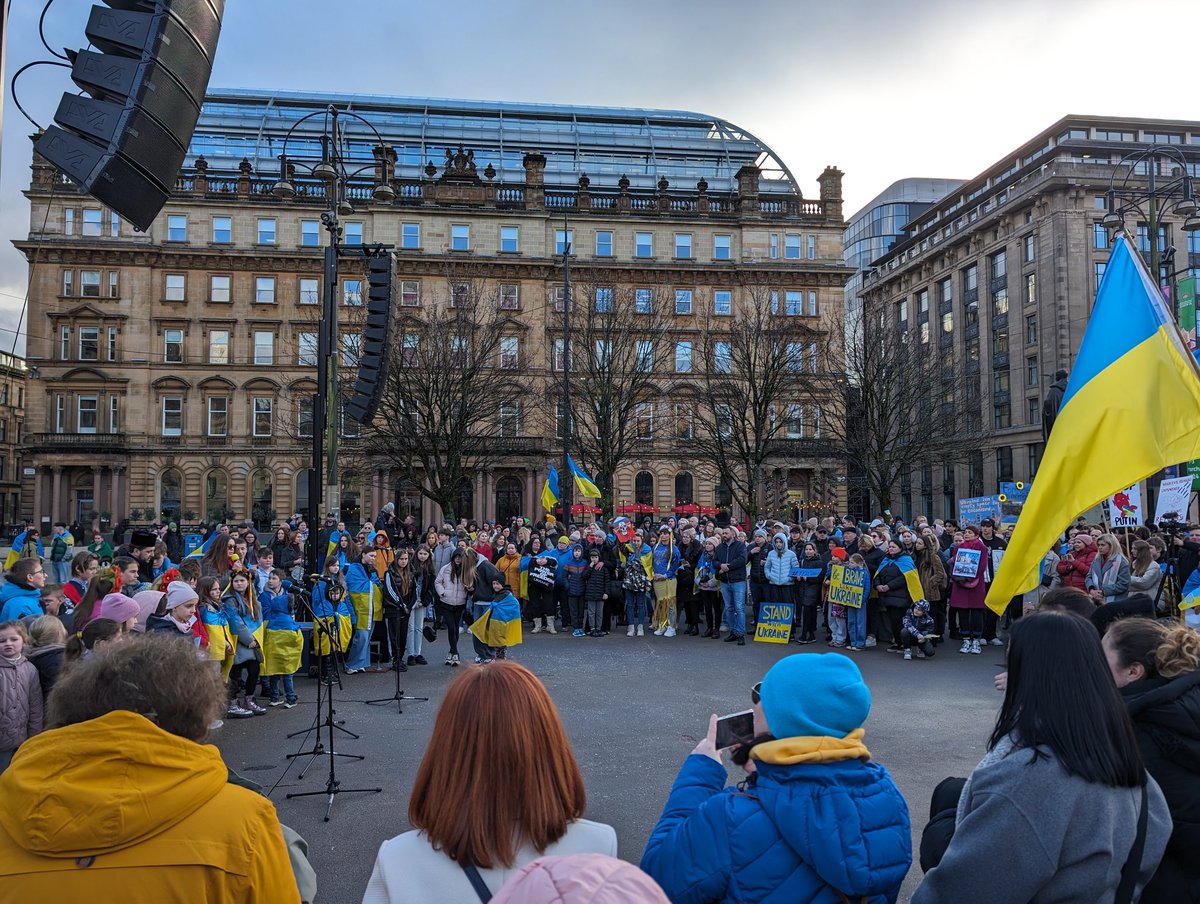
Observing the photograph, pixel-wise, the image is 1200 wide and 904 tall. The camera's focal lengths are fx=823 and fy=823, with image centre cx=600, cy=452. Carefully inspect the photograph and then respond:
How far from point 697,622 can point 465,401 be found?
17712 millimetres

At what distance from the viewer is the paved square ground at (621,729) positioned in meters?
6.20

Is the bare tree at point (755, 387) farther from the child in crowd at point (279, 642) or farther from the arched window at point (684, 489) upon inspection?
the child in crowd at point (279, 642)

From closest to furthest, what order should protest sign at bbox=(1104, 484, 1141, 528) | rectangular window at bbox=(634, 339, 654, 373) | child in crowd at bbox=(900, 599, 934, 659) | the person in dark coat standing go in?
the person in dark coat standing, child in crowd at bbox=(900, 599, 934, 659), protest sign at bbox=(1104, 484, 1141, 528), rectangular window at bbox=(634, 339, 654, 373)

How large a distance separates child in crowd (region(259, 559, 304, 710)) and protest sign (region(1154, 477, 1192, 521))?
16.6 meters

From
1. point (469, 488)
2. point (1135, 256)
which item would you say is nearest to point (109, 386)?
point (469, 488)

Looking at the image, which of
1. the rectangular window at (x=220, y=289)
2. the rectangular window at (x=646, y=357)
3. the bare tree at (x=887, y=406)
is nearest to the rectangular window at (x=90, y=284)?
the rectangular window at (x=220, y=289)

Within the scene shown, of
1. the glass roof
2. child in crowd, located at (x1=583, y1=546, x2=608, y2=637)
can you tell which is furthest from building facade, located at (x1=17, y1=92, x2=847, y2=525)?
child in crowd, located at (x1=583, y1=546, x2=608, y2=637)

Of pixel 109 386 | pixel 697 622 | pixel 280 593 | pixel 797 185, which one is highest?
pixel 797 185

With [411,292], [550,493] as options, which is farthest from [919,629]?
[411,292]

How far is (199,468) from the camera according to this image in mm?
50250

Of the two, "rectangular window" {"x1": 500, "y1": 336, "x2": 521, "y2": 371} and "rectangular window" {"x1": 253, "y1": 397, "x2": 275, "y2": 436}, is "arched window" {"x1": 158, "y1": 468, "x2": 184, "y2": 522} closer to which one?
"rectangular window" {"x1": 253, "y1": 397, "x2": 275, "y2": 436}

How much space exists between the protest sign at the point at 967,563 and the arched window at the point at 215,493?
151 ft

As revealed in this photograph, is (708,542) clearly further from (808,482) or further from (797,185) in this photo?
(797,185)

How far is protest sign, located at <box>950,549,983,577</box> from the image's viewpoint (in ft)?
45.8
